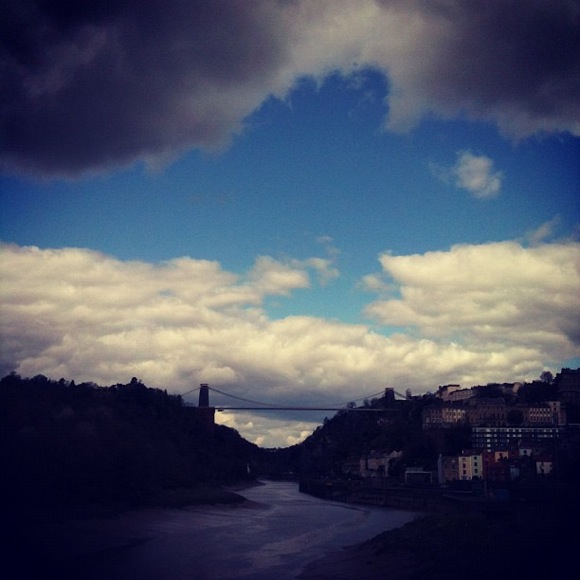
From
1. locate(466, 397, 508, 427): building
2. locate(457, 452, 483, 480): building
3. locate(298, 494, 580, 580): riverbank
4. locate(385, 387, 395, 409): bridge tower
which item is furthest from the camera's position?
locate(385, 387, 395, 409): bridge tower

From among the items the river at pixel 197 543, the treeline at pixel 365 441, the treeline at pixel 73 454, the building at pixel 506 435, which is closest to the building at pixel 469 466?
the treeline at pixel 365 441

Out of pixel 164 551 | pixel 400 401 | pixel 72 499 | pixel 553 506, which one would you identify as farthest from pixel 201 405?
pixel 553 506

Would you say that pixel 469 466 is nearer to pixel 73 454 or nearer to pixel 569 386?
pixel 569 386

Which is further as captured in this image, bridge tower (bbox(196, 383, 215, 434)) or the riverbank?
bridge tower (bbox(196, 383, 215, 434))

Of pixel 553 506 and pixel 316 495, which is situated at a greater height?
pixel 553 506

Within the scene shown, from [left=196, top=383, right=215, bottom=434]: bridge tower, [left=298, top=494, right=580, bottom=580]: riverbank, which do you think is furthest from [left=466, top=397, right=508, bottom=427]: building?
[left=298, top=494, right=580, bottom=580]: riverbank

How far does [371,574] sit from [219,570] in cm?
505

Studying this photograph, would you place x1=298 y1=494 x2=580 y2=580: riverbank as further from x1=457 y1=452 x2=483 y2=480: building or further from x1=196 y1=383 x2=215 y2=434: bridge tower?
x1=196 y1=383 x2=215 y2=434: bridge tower

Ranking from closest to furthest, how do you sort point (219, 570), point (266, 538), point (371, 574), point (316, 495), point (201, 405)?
1. point (371, 574)
2. point (219, 570)
3. point (266, 538)
4. point (316, 495)
5. point (201, 405)

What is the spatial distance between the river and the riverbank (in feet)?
6.59

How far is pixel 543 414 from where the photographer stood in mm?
89438

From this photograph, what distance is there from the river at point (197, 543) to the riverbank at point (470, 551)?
201cm

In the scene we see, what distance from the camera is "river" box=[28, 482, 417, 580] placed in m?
21.7

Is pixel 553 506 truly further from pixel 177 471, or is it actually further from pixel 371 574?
pixel 177 471
